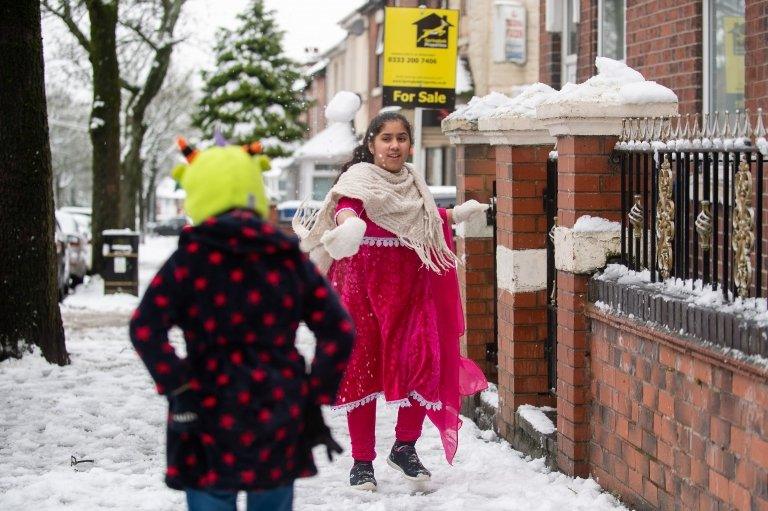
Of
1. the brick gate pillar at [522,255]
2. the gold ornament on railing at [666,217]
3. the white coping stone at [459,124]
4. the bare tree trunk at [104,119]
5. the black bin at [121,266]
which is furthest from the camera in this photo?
the bare tree trunk at [104,119]

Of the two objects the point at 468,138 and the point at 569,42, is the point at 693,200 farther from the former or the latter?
the point at 569,42

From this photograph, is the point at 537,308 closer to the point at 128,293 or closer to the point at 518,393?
the point at 518,393

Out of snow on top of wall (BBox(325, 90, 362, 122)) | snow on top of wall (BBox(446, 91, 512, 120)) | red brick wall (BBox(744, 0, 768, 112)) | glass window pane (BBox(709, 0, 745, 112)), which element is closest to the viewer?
snow on top of wall (BBox(446, 91, 512, 120))

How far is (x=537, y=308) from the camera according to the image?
7207mm

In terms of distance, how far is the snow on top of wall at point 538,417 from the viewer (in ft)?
22.0

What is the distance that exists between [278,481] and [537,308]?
379 cm

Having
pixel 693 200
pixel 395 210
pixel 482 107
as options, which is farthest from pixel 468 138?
pixel 693 200

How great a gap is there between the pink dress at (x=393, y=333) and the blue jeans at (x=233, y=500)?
2.67 meters

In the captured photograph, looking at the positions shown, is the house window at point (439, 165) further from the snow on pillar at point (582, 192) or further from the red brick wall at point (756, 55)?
the snow on pillar at point (582, 192)

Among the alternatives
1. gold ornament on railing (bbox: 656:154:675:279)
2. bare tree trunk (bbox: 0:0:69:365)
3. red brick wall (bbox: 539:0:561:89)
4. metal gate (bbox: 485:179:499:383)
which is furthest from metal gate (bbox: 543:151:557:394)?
red brick wall (bbox: 539:0:561:89)

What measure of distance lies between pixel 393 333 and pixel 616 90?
5.45 feet

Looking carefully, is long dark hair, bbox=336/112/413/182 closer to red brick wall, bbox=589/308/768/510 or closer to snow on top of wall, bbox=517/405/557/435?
red brick wall, bbox=589/308/768/510

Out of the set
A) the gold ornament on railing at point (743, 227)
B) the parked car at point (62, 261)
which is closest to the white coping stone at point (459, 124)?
the gold ornament on railing at point (743, 227)

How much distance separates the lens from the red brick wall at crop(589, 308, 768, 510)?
171 inches
